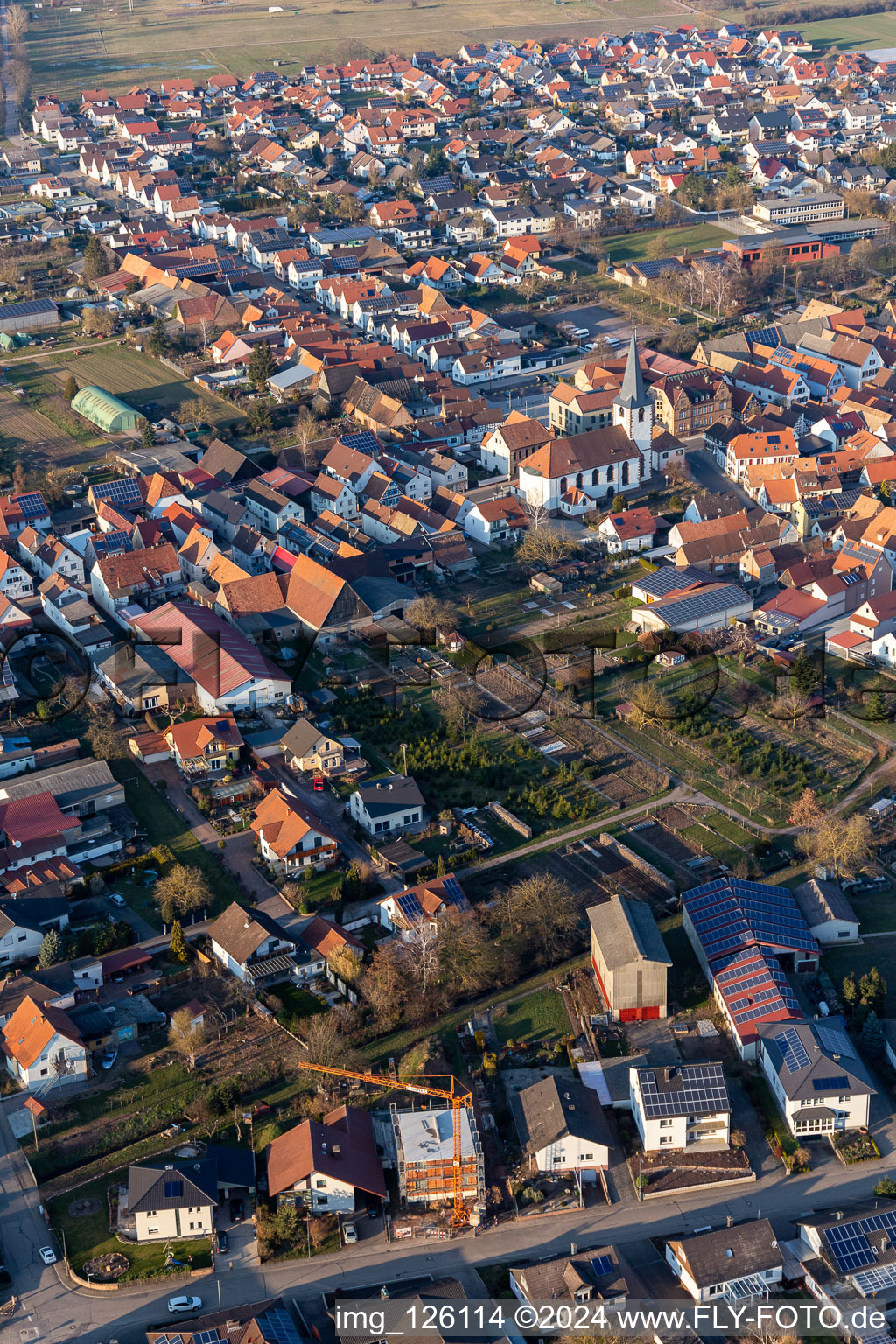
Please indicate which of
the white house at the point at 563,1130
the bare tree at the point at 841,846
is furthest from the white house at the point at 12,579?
the white house at the point at 563,1130

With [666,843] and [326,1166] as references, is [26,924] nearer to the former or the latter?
[326,1166]

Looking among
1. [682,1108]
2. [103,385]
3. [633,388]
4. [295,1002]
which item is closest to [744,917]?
[682,1108]

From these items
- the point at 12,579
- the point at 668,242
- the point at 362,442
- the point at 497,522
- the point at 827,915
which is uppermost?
the point at 668,242

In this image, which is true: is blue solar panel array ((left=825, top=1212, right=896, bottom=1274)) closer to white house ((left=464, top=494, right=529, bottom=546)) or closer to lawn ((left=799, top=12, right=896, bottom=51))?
white house ((left=464, top=494, right=529, bottom=546))

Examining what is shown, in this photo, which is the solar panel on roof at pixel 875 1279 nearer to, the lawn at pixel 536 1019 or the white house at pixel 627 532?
the lawn at pixel 536 1019

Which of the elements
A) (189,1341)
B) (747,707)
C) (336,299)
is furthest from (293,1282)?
(336,299)

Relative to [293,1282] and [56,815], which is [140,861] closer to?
[56,815]
